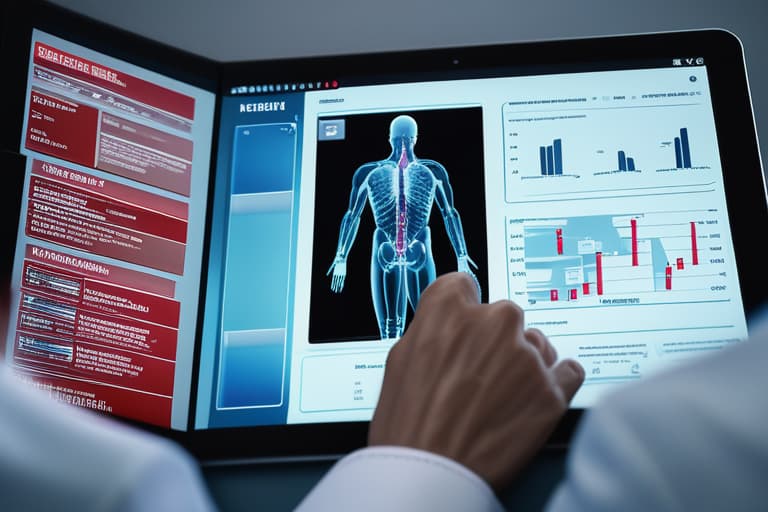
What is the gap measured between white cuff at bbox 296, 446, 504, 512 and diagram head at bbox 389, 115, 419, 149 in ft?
1.65

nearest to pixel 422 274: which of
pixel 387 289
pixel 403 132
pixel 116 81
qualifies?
pixel 387 289

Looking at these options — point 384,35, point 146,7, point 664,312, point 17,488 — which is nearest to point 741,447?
point 17,488

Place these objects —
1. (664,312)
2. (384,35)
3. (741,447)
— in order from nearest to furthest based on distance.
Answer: (741,447) < (664,312) < (384,35)

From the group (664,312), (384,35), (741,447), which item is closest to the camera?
(741,447)

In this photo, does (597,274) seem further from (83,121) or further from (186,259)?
(83,121)

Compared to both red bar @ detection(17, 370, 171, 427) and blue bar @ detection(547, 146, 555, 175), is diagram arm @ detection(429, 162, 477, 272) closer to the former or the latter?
blue bar @ detection(547, 146, 555, 175)

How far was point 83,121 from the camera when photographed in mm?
901

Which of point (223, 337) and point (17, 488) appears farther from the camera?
point (223, 337)

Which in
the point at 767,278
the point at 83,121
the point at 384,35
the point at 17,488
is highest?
the point at 384,35

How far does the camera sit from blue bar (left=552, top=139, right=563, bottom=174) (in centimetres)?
92

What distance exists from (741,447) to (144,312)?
2.33ft

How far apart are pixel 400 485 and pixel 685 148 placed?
610 mm

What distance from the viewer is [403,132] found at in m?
0.95

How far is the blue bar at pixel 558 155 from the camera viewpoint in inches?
36.1
